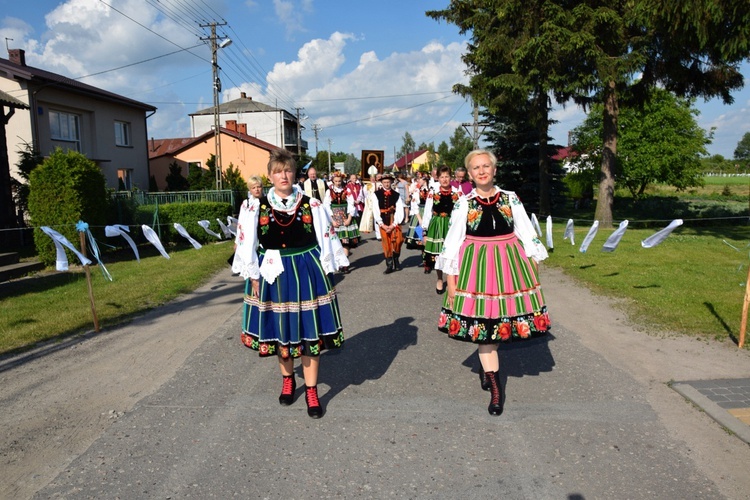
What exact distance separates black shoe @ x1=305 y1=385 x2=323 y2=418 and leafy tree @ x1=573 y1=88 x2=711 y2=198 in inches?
1221

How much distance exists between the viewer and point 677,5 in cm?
1280

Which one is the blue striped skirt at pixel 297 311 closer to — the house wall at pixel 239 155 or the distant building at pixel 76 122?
the distant building at pixel 76 122

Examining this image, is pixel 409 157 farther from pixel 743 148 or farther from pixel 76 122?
pixel 76 122

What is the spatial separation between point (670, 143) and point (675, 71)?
15.6m

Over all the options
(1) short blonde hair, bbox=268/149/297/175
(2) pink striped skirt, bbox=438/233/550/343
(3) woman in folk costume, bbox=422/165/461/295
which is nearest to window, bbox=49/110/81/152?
(3) woman in folk costume, bbox=422/165/461/295

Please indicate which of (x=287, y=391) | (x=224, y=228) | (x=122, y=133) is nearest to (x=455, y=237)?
(x=287, y=391)

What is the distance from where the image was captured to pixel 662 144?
31.8 meters

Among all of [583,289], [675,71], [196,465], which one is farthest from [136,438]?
[675,71]

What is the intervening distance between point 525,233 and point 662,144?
102 ft

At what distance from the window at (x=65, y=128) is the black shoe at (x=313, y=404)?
2330cm

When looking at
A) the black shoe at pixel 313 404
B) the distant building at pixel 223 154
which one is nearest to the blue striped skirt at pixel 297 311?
the black shoe at pixel 313 404

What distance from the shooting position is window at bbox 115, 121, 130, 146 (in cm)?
2834

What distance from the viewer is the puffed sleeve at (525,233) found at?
4.69 meters

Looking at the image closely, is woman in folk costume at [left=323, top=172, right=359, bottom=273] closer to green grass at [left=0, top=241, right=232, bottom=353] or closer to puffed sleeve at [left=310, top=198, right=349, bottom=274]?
green grass at [left=0, top=241, right=232, bottom=353]
